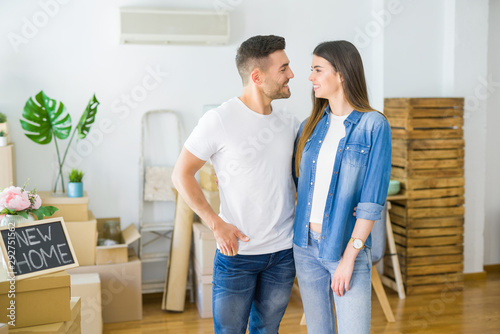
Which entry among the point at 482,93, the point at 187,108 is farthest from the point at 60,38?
the point at 482,93

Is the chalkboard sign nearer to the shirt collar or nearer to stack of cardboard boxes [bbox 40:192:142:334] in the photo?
the shirt collar

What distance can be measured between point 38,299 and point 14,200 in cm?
39

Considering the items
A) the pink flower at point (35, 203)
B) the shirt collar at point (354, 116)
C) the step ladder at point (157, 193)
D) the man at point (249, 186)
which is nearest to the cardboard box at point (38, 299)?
the pink flower at point (35, 203)

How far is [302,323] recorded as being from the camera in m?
3.67

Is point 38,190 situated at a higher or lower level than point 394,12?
lower

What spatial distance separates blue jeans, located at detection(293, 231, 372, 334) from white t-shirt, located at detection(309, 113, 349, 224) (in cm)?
8

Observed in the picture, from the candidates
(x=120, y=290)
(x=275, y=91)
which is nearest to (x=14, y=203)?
(x=275, y=91)

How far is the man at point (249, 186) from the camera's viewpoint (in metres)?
2.11

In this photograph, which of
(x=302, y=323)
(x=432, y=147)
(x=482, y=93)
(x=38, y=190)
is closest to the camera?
(x=302, y=323)

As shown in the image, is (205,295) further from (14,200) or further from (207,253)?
(14,200)

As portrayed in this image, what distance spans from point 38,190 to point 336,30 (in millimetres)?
2491

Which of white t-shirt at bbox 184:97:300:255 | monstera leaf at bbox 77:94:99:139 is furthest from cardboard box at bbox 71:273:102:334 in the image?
white t-shirt at bbox 184:97:300:255

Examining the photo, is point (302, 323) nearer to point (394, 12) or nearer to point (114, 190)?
point (114, 190)

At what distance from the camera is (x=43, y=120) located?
11.9 feet
